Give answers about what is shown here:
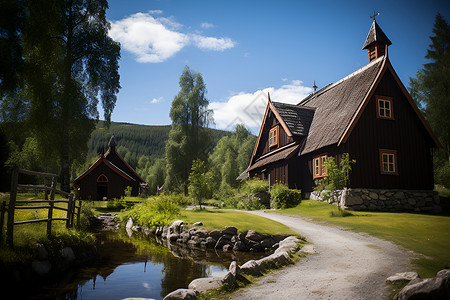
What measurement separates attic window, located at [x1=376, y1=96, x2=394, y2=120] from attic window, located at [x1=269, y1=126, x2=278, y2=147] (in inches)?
340

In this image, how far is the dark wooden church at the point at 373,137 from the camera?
17.7m

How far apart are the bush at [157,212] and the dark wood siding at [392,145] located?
10503 mm

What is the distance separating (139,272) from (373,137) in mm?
15909

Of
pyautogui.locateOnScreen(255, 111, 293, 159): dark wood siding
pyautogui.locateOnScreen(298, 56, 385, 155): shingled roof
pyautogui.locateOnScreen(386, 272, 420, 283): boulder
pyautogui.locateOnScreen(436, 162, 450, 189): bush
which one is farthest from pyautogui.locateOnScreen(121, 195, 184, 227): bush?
pyautogui.locateOnScreen(436, 162, 450, 189): bush

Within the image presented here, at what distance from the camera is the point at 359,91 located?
19703 millimetres

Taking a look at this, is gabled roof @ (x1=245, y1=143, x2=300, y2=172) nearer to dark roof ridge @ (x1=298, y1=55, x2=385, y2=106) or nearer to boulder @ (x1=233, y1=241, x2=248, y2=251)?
dark roof ridge @ (x1=298, y1=55, x2=385, y2=106)

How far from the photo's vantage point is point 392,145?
1834 centimetres

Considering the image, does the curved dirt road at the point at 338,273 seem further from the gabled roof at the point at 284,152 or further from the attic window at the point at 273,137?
the attic window at the point at 273,137

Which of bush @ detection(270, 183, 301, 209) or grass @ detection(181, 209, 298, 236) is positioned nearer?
grass @ detection(181, 209, 298, 236)

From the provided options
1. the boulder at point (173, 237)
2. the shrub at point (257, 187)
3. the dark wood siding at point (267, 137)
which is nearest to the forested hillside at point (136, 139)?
the dark wood siding at point (267, 137)

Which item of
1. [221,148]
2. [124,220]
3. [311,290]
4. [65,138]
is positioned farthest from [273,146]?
[221,148]

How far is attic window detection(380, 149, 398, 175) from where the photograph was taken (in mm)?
17891

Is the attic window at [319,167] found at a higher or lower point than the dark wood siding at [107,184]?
higher

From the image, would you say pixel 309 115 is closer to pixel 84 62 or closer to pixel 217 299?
pixel 84 62
